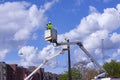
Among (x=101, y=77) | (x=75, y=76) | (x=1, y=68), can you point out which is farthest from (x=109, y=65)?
(x=101, y=77)

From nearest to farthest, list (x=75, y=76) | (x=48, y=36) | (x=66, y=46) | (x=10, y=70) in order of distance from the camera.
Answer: (x=48, y=36) → (x=66, y=46) → (x=75, y=76) → (x=10, y=70)

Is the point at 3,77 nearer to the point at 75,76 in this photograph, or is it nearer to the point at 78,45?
the point at 75,76

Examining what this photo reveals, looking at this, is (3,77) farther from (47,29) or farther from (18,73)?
(47,29)

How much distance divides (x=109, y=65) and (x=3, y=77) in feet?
195

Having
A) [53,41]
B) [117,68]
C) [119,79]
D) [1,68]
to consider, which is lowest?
[119,79]

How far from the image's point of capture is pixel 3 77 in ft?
504

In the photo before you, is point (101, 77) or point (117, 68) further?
point (117, 68)

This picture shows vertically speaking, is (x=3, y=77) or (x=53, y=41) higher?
(x=3, y=77)

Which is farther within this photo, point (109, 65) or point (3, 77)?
point (3, 77)

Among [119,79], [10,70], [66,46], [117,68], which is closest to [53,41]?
[66,46]

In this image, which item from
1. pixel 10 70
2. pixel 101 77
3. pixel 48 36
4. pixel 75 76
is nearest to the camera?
pixel 48 36

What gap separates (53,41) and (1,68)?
133 metres

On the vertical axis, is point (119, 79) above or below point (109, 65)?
below

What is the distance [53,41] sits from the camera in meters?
20.3
